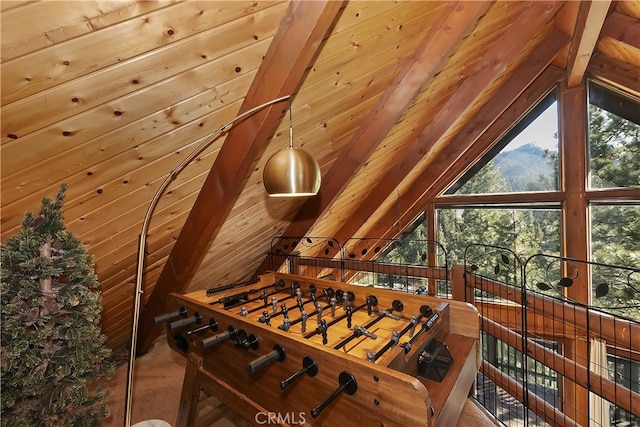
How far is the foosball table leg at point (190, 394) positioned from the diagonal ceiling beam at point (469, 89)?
2655 millimetres

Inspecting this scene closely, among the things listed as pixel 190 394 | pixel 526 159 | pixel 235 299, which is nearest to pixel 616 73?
pixel 526 159

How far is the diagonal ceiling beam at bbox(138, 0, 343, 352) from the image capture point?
121 centimetres

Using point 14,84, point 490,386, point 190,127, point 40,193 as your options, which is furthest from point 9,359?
point 490,386

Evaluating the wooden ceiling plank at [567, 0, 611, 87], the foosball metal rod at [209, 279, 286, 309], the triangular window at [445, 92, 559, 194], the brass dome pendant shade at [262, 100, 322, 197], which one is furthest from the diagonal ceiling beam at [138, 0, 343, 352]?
the triangular window at [445, 92, 559, 194]

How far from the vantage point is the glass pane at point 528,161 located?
3.75 metres

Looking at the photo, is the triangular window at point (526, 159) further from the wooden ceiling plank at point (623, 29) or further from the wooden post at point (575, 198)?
the wooden ceiling plank at point (623, 29)

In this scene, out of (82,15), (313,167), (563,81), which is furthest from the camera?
(563,81)

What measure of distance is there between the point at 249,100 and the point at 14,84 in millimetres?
841

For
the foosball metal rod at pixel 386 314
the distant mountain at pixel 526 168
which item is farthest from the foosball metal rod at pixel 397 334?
the distant mountain at pixel 526 168

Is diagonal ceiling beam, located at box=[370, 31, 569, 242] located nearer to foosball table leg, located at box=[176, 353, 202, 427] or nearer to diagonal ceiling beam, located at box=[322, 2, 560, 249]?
diagonal ceiling beam, located at box=[322, 2, 560, 249]

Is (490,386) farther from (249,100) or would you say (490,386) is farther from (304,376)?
(249,100)

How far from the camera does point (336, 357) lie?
3.39 ft

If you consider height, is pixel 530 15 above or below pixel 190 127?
above

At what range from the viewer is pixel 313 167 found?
1404 mm
